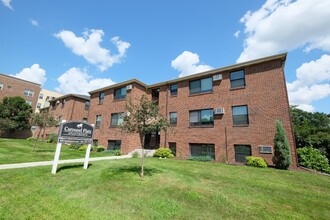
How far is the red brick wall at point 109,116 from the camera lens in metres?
18.8

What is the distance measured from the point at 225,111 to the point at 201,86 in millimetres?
3571

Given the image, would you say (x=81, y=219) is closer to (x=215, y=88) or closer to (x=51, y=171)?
(x=51, y=171)

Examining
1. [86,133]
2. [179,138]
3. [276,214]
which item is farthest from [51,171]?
[179,138]

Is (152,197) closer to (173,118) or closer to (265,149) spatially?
(265,149)

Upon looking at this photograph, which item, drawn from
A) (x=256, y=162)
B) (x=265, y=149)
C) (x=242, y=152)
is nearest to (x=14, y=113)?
(x=242, y=152)

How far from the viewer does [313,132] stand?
19750 millimetres

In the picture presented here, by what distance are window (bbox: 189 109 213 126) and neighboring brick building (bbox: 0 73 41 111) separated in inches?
1655

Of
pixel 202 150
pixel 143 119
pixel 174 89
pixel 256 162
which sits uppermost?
pixel 174 89

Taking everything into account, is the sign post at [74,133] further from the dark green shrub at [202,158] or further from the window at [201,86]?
the window at [201,86]

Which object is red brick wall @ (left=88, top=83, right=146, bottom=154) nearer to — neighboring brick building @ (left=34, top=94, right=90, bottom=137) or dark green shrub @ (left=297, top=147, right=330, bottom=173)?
neighboring brick building @ (left=34, top=94, right=90, bottom=137)

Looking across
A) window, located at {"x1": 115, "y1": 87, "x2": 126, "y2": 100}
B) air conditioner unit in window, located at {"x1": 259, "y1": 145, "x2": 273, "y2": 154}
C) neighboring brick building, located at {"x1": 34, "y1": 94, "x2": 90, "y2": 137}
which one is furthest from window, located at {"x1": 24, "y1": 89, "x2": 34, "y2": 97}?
air conditioner unit in window, located at {"x1": 259, "y1": 145, "x2": 273, "y2": 154}

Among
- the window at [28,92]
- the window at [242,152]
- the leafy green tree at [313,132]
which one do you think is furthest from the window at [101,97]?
the window at [28,92]

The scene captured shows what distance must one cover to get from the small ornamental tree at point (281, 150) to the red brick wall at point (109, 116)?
13069 mm

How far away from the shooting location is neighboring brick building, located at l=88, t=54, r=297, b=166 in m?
13.1
